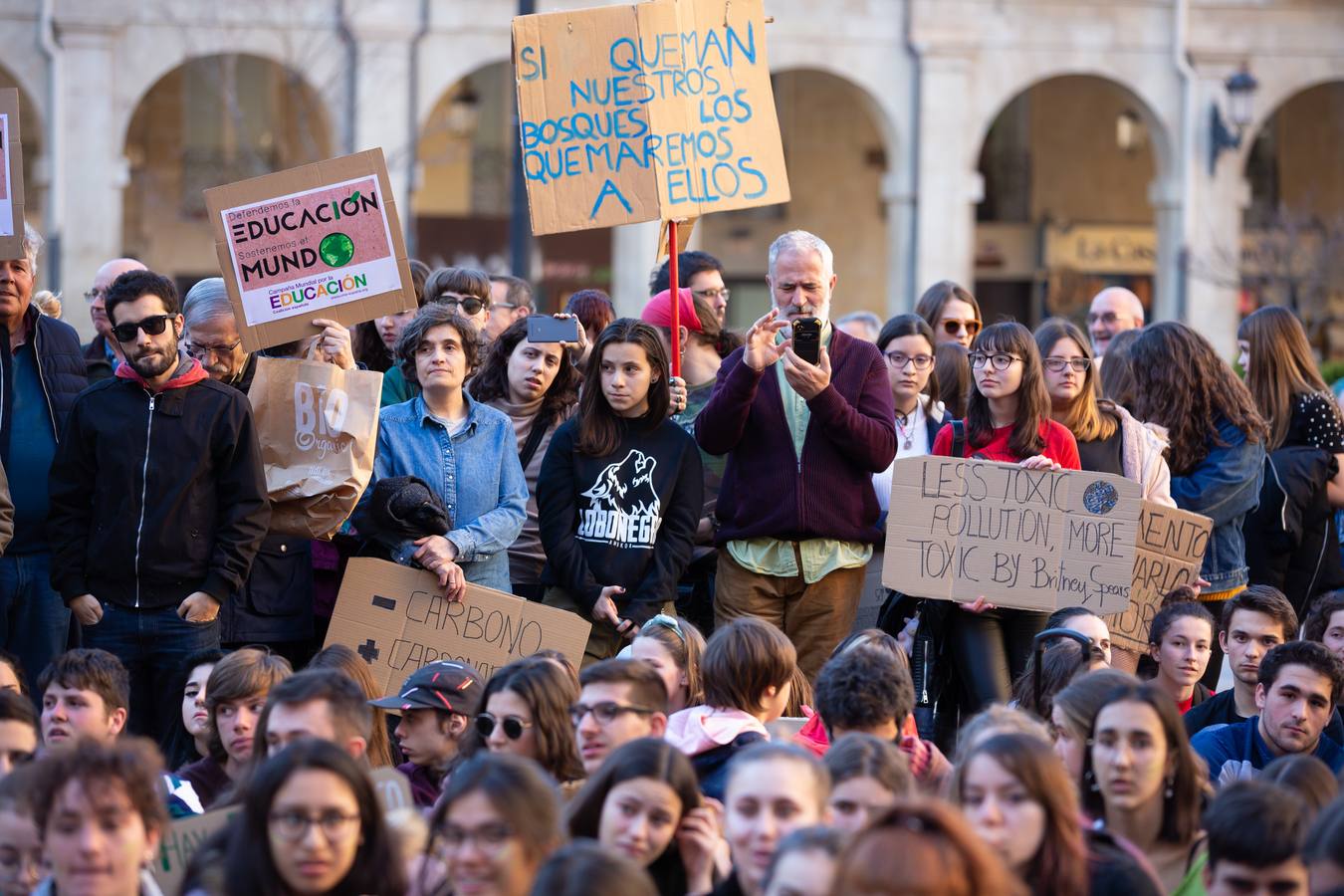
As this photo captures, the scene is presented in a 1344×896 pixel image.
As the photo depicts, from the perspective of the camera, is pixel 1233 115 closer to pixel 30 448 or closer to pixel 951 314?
pixel 951 314

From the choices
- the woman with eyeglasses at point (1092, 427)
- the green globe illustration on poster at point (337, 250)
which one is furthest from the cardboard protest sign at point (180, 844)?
the woman with eyeglasses at point (1092, 427)

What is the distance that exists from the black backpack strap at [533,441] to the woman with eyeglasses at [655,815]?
3117 millimetres

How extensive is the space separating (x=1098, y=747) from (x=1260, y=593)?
254cm

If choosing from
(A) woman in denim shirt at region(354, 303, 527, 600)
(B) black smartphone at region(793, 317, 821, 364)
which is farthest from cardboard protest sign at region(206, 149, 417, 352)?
(B) black smartphone at region(793, 317, 821, 364)

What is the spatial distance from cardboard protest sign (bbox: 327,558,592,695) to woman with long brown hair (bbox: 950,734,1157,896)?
107 inches

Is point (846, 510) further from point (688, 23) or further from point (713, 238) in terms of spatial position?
point (713, 238)

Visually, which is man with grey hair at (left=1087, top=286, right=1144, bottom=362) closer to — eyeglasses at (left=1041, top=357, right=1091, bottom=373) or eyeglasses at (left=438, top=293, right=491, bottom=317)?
eyeglasses at (left=1041, top=357, right=1091, bottom=373)

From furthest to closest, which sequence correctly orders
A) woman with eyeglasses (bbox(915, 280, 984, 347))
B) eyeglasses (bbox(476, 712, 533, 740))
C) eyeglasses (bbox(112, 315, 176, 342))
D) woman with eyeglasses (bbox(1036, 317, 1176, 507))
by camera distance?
1. woman with eyeglasses (bbox(915, 280, 984, 347))
2. woman with eyeglasses (bbox(1036, 317, 1176, 507))
3. eyeglasses (bbox(112, 315, 176, 342))
4. eyeglasses (bbox(476, 712, 533, 740))

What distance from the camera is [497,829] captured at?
4.41 m

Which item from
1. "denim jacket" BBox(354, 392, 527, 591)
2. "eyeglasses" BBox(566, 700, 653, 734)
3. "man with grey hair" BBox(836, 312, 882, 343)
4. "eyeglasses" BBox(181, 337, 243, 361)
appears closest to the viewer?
"eyeglasses" BBox(566, 700, 653, 734)

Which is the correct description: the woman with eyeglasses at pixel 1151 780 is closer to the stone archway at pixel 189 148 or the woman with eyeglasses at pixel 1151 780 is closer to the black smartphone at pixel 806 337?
the black smartphone at pixel 806 337

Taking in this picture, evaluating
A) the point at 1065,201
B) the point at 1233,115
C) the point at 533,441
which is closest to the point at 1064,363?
the point at 533,441

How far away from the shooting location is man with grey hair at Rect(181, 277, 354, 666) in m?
7.18

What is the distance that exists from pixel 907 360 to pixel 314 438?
2.53 m
